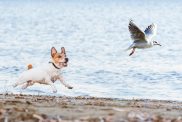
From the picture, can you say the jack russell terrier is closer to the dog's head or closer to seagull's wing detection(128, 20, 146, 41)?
the dog's head

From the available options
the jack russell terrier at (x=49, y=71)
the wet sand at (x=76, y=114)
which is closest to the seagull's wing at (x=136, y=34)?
the jack russell terrier at (x=49, y=71)

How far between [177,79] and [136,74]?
6.09 ft

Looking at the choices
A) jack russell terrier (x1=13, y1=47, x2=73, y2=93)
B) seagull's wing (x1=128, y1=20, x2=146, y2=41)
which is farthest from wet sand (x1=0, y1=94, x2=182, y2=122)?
seagull's wing (x1=128, y1=20, x2=146, y2=41)

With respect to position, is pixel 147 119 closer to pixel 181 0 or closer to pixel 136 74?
pixel 136 74

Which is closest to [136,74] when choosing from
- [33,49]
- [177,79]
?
A: [177,79]

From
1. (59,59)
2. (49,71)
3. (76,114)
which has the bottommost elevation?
(76,114)

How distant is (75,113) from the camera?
408 inches

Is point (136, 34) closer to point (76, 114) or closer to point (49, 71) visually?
point (49, 71)

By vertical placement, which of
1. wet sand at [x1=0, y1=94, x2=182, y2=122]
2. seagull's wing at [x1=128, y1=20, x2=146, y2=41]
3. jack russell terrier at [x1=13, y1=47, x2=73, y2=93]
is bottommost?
wet sand at [x1=0, y1=94, x2=182, y2=122]

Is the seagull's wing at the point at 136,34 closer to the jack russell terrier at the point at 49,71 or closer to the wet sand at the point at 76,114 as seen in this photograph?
the jack russell terrier at the point at 49,71

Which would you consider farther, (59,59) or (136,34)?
(136,34)

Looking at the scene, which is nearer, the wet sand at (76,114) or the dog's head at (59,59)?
the wet sand at (76,114)

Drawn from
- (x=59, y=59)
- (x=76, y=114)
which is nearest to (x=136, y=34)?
(x=59, y=59)

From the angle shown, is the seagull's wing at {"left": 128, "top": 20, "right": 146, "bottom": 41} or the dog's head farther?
the seagull's wing at {"left": 128, "top": 20, "right": 146, "bottom": 41}
